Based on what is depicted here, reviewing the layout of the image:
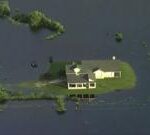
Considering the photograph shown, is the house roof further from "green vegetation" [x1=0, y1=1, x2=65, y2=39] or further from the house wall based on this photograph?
"green vegetation" [x1=0, y1=1, x2=65, y2=39]

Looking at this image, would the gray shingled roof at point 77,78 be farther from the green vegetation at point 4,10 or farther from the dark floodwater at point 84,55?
the green vegetation at point 4,10

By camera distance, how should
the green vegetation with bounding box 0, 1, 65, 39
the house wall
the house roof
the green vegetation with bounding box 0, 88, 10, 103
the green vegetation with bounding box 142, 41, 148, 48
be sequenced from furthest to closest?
the green vegetation with bounding box 0, 1, 65, 39 < the green vegetation with bounding box 142, 41, 148, 48 < the house wall < the house roof < the green vegetation with bounding box 0, 88, 10, 103

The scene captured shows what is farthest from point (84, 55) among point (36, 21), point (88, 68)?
point (36, 21)

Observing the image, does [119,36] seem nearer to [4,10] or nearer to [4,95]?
[4,10]

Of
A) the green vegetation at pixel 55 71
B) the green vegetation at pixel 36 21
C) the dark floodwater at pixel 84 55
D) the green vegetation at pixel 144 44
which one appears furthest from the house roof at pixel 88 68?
the green vegetation at pixel 36 21

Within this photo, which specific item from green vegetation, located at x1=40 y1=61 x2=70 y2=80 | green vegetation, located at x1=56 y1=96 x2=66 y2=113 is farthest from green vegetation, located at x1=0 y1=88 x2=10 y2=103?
green vegetation, located at x1=56 y1=96 x2=66 y2=113
